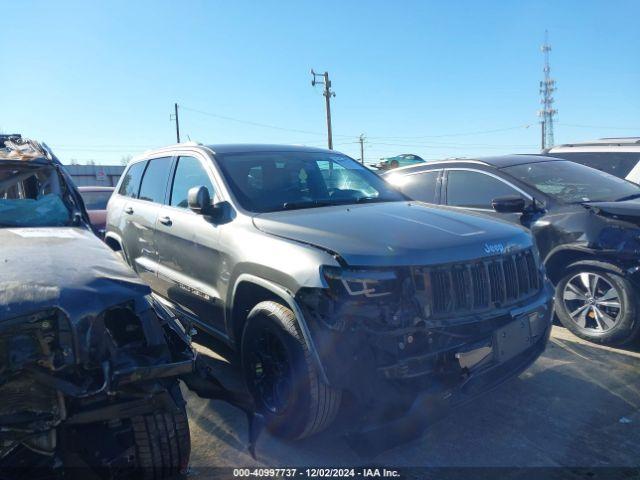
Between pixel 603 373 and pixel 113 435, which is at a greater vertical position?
pixel 113 435

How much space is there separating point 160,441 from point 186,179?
250 centimetres

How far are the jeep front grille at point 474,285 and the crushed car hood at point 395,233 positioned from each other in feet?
0.19

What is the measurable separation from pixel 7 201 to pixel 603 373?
4.83 metres

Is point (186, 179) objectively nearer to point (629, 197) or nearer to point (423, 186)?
point (423, 186)

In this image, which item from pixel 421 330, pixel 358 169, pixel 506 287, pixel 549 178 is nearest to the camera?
pixel 421 330

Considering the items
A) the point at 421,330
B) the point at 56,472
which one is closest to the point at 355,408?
the point at 421,330

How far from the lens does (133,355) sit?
2334 mm

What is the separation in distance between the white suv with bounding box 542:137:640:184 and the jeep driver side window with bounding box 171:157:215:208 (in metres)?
5.63

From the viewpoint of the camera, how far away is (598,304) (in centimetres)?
460

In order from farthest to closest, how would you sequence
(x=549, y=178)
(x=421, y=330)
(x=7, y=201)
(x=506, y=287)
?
(x=549, y=178)
(x=7, y=201)
(x=506, y=287)
(x=421, y=330)

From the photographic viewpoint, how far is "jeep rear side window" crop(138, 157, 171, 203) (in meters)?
4.82

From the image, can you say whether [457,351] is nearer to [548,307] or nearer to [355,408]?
[355,408]

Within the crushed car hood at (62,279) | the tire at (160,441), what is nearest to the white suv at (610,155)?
the crushed car hood at (62,279)

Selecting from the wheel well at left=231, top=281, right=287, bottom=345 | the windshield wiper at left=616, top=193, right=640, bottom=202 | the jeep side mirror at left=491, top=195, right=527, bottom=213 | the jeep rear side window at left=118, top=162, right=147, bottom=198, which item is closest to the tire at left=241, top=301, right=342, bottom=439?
the wheel well at left=231, top=281, right=287, bottom=345
